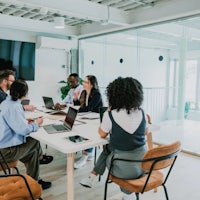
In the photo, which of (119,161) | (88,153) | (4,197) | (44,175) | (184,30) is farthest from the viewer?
(184,30)

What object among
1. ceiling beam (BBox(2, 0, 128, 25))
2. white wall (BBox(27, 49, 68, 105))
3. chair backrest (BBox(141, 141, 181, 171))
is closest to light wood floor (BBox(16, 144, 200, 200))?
chair backrest (BBox(141, 141, 181, 171))

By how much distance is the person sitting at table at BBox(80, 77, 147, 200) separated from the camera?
1944 mm

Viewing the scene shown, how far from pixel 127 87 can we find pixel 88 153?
1803 millimetres

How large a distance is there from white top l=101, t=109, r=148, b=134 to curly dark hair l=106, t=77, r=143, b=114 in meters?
0.04

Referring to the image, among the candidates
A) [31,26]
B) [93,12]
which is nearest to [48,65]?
[31,26]

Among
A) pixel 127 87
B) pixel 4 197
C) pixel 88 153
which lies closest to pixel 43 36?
pixel 88 153

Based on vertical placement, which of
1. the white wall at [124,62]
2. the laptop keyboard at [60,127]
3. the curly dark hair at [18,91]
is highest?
the white wall at [124,62]

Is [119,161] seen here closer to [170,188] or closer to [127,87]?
[127,87]

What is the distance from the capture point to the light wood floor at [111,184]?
8.57ft

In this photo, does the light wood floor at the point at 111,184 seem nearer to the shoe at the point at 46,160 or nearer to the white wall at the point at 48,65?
the shoe at the point at 46,160

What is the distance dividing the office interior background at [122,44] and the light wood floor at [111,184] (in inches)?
35.9

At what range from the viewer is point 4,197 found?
167cm

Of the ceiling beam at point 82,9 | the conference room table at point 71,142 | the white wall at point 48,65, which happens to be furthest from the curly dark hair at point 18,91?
the white wall at point 48,65

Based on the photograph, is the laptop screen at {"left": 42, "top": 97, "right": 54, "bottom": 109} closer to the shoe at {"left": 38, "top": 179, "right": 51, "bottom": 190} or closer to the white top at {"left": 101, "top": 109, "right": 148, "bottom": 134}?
the shoe at {"left": 38, "top": 179, "right": 51, "bottom": 190}
